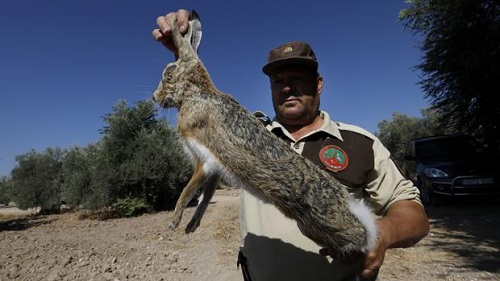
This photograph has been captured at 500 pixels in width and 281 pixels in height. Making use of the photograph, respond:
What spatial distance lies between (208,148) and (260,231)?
33.4 inches

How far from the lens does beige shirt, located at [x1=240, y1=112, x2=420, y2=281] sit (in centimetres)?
236

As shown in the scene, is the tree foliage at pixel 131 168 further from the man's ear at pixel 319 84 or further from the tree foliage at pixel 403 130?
the tree foliage at pixel 403 130

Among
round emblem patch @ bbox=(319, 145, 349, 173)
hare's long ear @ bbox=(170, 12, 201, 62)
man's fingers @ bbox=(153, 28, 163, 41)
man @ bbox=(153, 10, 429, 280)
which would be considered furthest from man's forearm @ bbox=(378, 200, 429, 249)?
man's fingers @ bbox=(153, 28, 163, 41)

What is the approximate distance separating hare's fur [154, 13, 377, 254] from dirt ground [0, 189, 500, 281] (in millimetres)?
4775

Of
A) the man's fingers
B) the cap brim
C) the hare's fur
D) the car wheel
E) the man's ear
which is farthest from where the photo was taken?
the car wheel

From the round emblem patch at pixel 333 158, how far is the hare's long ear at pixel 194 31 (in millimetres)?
1134

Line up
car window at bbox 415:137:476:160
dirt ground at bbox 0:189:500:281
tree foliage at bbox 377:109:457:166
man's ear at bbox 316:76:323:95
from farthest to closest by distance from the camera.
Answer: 1. tree foliage at bbox 377:109:457:166
2. car window at bbox 415:137:476:160
3. dirt ground at bbox 0:189:500:281
4. man's ear at bbox 316:76:323:95

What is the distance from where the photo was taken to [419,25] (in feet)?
52.4

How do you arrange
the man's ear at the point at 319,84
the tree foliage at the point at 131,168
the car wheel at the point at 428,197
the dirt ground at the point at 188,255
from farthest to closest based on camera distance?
the tree foliage at the point at 131,168 < the car wheel at the point at 428,197 < the dirt ground at the point at 188,255 < the man's ear at the point at 319,84

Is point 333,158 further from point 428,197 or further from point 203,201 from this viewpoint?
point 428,197

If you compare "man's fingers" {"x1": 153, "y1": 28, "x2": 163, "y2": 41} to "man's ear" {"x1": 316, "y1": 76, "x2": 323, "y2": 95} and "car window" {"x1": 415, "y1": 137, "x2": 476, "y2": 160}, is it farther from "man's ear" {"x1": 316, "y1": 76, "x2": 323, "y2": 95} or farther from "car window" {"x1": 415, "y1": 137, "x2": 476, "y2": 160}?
"car window" {"x1": 415, "y1": 137, "x2": 476, "y2": 160}

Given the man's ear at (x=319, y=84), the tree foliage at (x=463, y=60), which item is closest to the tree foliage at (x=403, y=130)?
the tree foliage at (x=463, y=60)

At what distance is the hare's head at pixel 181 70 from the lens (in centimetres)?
229

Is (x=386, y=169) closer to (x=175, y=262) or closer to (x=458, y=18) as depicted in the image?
(x=175, y=262)
